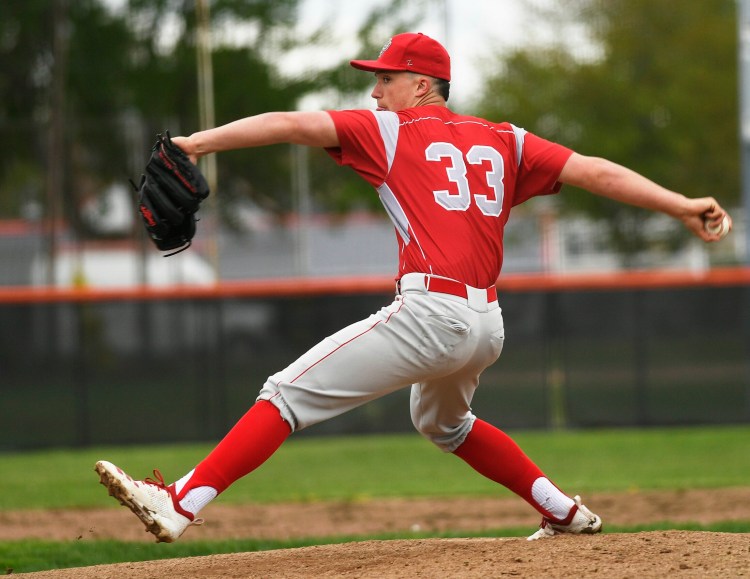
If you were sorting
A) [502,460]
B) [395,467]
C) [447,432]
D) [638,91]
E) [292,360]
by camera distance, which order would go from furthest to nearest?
[638,91] < [292,360] < [395,467] < [502,460] < [447,432]

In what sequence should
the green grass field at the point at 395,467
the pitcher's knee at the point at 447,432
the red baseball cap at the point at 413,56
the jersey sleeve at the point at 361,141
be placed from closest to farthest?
1. the jersey sleeve at the point at 361,141
2. the red baseball cap at the point at 413,56
3. the pitcher's knee at the point at 447,432
4. the green grass field at the point at 395,467

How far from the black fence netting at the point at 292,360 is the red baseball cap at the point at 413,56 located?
22.8ft

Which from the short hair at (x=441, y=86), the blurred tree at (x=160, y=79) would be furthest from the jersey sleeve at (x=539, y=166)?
the blurred tree at (x=160, y=79)

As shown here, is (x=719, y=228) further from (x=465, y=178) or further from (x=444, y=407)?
(x=444, y=407)

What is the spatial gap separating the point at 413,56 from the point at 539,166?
594 mm

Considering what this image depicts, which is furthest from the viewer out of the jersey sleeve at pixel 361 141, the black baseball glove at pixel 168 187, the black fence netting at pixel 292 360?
the black fence netting at pixel 292 360

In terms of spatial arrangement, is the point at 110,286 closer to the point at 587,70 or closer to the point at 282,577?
the point at 587,70

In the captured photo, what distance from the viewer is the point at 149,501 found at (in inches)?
140

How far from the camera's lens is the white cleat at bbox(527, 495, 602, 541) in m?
4.36

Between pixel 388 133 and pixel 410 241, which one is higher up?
pixel 388 133

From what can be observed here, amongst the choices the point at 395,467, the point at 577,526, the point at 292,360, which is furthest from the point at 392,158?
the point at 292,360

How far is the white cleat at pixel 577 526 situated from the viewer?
4363 millimetres

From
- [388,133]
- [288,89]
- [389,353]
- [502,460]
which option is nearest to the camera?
[389,353]

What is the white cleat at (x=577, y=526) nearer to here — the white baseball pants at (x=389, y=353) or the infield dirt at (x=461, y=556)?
the infield dirt at (x=461, y=556)
